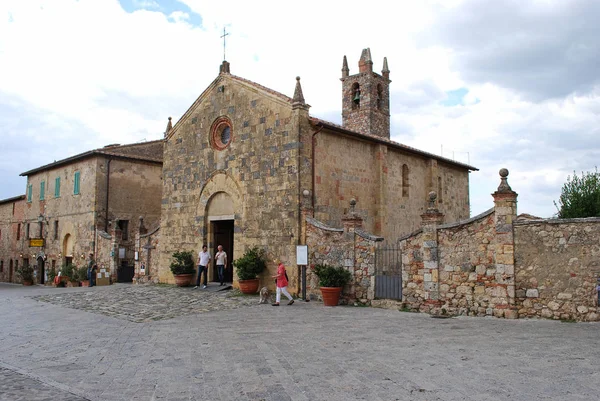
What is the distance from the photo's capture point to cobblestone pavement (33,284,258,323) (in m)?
13.4

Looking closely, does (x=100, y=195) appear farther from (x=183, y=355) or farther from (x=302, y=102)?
(x=183, y=355)

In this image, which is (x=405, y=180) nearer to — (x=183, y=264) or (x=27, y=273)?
(x=183, y=264)

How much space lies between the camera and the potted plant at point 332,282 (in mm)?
13820

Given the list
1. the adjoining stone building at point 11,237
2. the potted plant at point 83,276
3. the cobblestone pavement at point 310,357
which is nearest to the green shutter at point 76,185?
the potted plant at point 83,276

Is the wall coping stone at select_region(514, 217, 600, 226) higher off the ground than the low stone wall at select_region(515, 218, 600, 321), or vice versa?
the wall coping stone at select_region(514, 217, 600, 226)

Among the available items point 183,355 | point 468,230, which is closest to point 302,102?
point 468,230

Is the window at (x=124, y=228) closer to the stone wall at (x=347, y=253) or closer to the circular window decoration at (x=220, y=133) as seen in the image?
the circular window decoration at (x=220, y=133)

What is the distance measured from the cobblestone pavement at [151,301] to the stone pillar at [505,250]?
7.11 metres

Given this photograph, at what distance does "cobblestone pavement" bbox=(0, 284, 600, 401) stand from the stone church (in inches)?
193

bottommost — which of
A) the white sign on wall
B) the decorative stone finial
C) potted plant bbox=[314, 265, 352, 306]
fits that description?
potted plant bbox=[314, 265, 352, 306]

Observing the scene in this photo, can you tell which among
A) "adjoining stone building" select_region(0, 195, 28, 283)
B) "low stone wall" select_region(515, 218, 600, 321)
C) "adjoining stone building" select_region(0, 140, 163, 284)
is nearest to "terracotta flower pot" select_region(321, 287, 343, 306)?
"low stone wall" select_region(515, 218, 600, 321)

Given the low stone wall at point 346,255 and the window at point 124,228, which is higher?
the window at point 124,228

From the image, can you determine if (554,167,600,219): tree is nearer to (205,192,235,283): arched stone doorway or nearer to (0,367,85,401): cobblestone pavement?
(205,192,235,283): arched stone doorway

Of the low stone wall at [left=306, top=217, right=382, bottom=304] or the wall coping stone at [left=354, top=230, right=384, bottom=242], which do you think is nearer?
the wall coping stone at [left=354, top=230, right=384, bottom=242]
